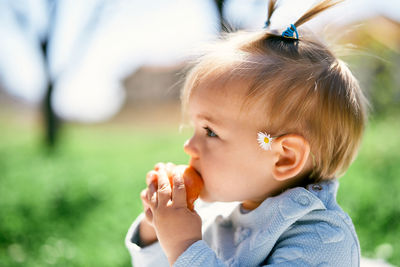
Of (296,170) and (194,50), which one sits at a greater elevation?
(194,50)

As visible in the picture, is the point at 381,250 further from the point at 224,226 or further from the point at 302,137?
the point at 302,137

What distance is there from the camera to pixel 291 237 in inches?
47.0

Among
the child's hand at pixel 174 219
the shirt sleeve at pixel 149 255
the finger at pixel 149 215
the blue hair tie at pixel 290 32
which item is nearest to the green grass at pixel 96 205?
the shirt sleeve at pixel 149 255

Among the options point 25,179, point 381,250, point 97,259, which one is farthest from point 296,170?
point 25,179

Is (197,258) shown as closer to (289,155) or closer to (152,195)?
(152,195)

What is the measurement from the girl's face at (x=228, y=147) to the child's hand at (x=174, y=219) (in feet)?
0.39

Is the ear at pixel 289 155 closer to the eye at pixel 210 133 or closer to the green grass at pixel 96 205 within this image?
the eye at pixel 210 133

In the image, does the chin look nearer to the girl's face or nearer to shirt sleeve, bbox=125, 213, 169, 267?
the girl's face

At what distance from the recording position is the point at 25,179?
459 centimetres

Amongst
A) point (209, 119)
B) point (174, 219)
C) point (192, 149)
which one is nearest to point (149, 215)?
point (174, 219)

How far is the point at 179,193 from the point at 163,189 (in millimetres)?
72

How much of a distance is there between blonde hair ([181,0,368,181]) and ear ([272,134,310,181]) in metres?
0.03

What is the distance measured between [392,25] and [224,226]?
1279 cm

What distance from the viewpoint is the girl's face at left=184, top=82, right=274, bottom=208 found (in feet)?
4.11
